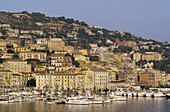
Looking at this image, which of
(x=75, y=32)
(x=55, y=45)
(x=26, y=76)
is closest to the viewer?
(x=26, y=76)

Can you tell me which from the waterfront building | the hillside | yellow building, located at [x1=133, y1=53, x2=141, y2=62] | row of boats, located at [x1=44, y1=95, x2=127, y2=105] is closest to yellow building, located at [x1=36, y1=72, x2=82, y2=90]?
row of boats, located at [x1=44, y1=95, x2=127, y2=105]

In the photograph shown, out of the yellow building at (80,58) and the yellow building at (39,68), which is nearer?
the yellow building at (39,68)

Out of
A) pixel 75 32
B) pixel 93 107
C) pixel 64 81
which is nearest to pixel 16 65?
pixel 64 81

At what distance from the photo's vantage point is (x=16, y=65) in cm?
9494

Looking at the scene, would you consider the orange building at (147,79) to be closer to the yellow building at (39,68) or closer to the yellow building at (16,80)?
the yellow building at (39,68)

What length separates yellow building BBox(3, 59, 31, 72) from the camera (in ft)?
308

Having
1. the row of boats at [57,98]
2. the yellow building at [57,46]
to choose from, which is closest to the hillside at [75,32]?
the yellow building at [57,46]

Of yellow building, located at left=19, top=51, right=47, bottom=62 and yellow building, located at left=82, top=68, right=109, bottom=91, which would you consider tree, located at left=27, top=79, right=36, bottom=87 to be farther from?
yellow building, located at left=19, top=51, right=47, bottom=62

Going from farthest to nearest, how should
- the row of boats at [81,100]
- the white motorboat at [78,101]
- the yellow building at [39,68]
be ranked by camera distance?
1. the yellow building at [39,68]
2. the row of boats at [81,100]
3. the white motorboat at [78,101]

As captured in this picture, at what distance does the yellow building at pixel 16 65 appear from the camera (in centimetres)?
9401

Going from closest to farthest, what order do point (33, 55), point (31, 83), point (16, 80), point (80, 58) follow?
point (31, 83)
point (16, 80)
point (33, 55)
point (80, 58)

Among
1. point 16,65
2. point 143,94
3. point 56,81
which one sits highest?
point 16,65

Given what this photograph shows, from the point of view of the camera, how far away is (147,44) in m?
165

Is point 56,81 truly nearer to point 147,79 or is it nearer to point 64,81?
point 64,81
